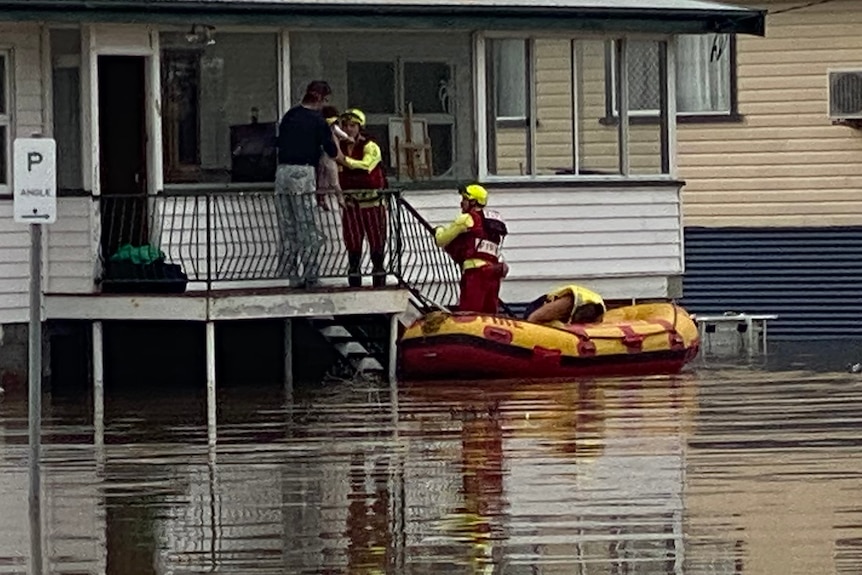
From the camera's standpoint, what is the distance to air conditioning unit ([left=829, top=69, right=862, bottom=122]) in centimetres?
3142

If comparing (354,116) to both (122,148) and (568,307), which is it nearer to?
(122,148)

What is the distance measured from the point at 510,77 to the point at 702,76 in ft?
24.3

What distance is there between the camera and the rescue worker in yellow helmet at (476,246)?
23.8 meters

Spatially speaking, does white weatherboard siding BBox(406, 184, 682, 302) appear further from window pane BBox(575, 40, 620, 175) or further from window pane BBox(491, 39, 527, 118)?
window pane BBox(491, 39, 527, 118)

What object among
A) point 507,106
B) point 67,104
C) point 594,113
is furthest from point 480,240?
point 67,104

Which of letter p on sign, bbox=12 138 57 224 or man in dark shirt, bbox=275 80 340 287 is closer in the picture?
letter p on sign, bbox=12 138 57 224

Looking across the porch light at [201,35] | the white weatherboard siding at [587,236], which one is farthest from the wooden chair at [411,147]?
the porch light at [201,35]

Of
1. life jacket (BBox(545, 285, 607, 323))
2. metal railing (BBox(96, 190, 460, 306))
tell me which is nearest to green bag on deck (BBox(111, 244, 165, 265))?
metal railing (BBox(96, 190, 460, 306))

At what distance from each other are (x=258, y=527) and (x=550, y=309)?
11.1 metres

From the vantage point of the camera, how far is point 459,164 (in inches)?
1005

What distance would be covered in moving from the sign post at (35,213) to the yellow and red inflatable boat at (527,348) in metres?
9.98

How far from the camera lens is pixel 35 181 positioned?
13594 mm

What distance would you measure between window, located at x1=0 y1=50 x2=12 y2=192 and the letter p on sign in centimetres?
991

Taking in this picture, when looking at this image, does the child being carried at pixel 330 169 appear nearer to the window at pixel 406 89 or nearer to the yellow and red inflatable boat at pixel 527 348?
the window at pixel 406 89
